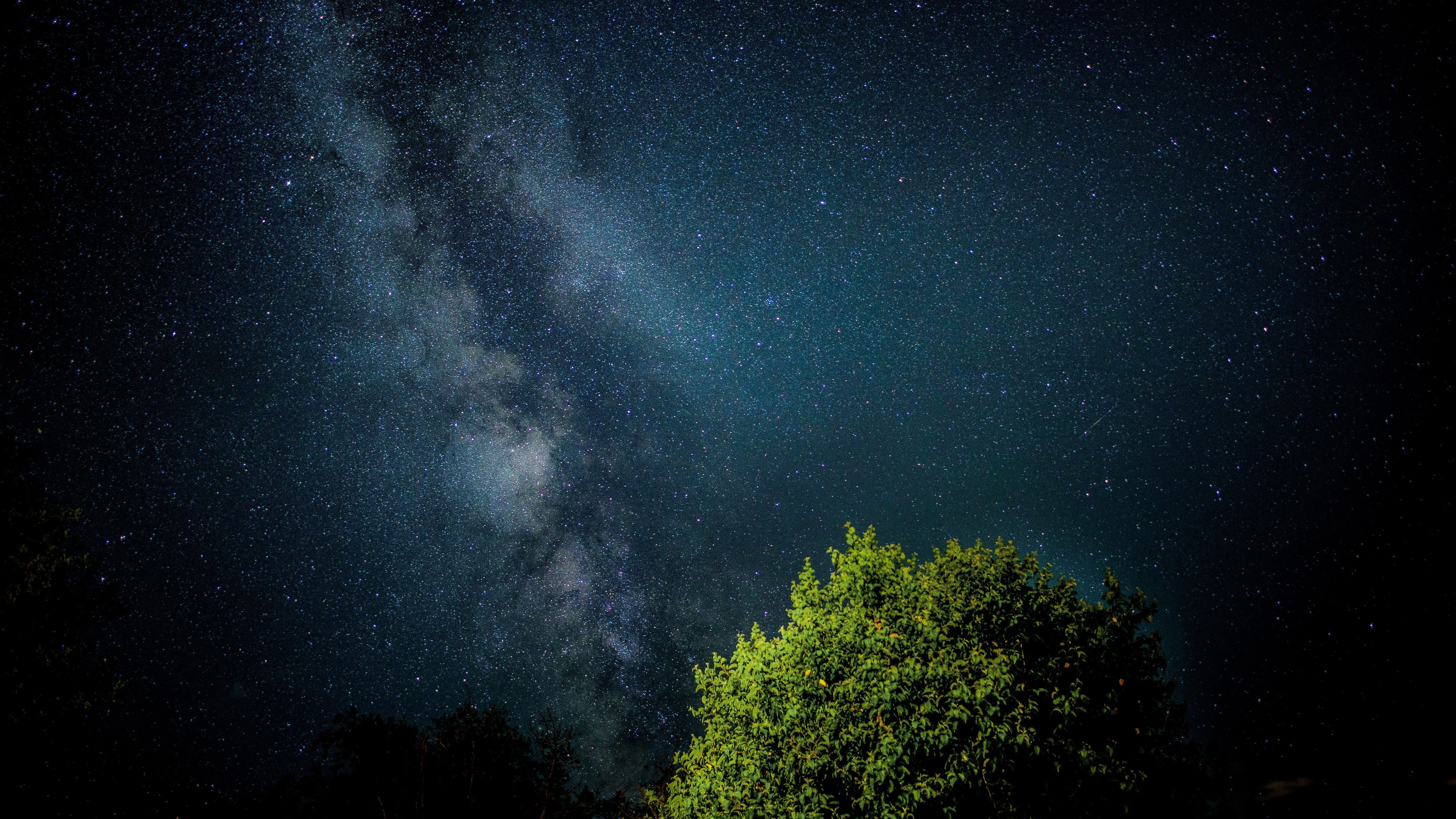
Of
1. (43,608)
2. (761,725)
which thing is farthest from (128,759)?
(761,725)

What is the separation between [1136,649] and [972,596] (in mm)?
3096

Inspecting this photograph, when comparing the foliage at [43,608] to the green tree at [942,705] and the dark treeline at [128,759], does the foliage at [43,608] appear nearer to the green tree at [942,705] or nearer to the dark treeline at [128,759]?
the dark treeline at [128,759]

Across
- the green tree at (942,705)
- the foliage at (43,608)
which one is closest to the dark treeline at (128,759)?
the foliage at (43,608)

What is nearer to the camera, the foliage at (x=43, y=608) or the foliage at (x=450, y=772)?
the foliage at (x=43, y=608)

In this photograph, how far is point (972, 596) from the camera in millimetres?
9695

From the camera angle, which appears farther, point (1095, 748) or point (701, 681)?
point (701, 681)

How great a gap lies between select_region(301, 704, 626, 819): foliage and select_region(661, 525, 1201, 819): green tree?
25.6ft

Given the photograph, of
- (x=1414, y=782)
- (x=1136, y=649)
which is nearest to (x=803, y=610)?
(x=1136, y=649)

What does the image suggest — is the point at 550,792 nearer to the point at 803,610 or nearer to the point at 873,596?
the point at 803,610

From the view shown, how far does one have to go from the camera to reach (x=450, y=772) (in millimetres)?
15555

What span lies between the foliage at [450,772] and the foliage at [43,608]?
20.2ft

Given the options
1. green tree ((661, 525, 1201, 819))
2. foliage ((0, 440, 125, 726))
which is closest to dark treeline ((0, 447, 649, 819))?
foliage ((0, 440, 125, 726))

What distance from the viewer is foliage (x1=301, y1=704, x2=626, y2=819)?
48.5 feet

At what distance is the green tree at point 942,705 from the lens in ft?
26.1
